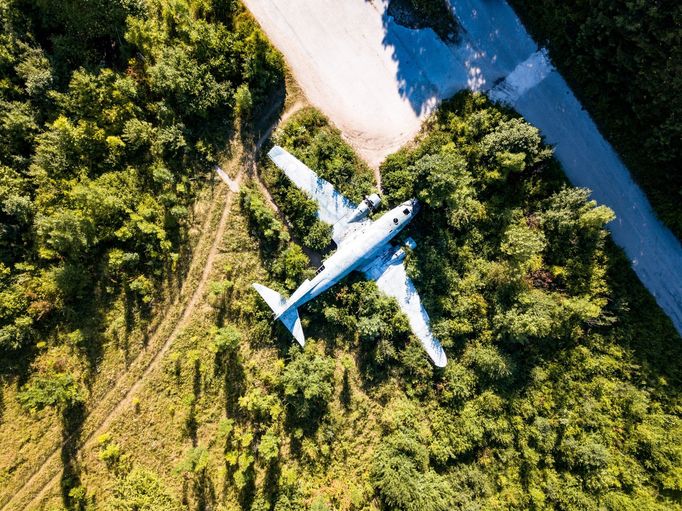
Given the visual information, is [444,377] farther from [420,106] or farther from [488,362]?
[420,106]

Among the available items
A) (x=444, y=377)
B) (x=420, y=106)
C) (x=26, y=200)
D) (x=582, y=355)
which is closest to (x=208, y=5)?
(x=420, y=106)

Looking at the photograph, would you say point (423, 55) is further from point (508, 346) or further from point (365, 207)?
point (508, 346)

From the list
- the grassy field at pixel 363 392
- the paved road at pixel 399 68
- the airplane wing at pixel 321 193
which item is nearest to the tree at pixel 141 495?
the grassy field at pixel 363 392

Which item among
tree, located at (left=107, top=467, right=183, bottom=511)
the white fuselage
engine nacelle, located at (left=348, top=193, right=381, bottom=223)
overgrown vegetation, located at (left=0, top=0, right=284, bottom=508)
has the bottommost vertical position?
tree, located at (left=107, top=467, right=183, bottom=511)

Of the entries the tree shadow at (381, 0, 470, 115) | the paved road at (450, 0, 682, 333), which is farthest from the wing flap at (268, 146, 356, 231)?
the paved road at (450, 0, 682, 333)

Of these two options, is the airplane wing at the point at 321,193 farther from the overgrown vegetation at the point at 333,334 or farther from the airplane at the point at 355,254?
the overgrown vegetation at the point at 333,334

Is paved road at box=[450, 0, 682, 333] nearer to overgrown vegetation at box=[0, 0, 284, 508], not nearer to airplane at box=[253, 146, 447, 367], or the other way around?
airplane at box=[253, 146, 447, 367]
